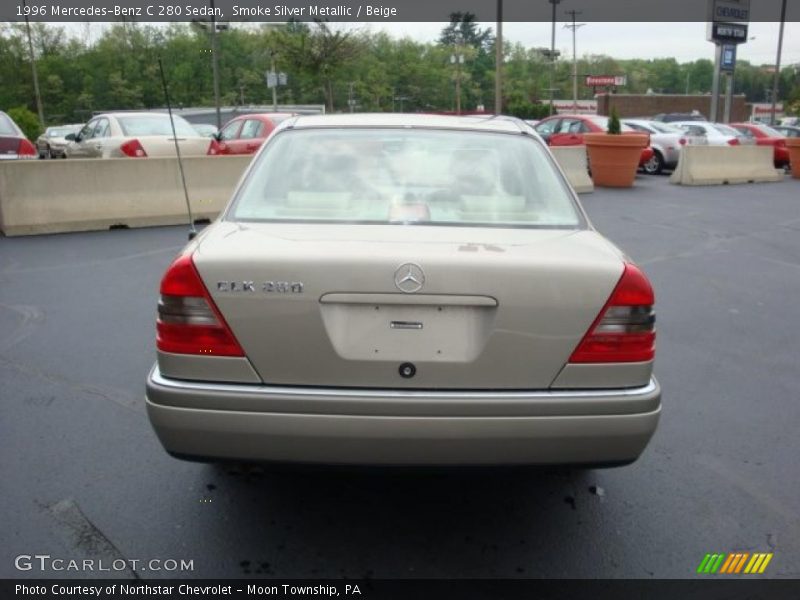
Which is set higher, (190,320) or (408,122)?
(408,122)

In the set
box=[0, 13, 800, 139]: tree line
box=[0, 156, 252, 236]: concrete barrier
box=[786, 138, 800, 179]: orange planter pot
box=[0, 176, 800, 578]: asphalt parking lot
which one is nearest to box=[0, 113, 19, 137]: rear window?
box=[0, 156, 252, 236]: concrete barrier

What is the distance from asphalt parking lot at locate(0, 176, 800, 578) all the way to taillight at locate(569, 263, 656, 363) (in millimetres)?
475

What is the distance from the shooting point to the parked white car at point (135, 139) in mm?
12602

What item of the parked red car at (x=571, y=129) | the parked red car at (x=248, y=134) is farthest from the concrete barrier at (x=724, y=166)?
the parked red car at (x=248, y=134)

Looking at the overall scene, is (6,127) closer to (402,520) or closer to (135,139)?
(135,139)

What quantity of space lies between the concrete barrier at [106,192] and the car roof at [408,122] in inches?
223

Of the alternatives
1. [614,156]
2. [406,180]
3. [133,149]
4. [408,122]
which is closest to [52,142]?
[133,149]

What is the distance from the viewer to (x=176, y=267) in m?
2.61

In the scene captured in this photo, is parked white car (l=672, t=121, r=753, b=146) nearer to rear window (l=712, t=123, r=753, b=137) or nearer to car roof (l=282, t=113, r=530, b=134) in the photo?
rear window (l=712, t=123, r=753, b=137)

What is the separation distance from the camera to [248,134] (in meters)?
14.6

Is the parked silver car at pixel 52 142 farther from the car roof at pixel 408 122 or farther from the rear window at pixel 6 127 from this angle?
the car roof at pixel 408 122

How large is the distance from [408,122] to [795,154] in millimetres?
18849

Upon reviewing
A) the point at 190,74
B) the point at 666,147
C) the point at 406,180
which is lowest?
the point at 666,147

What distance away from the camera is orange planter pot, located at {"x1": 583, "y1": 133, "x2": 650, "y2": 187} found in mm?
14804
